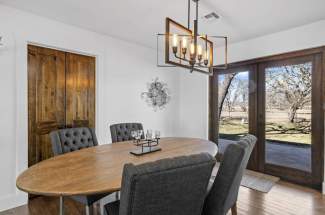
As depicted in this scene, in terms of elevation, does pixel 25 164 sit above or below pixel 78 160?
below

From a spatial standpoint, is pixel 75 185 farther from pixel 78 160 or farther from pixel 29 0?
pixel 29 0

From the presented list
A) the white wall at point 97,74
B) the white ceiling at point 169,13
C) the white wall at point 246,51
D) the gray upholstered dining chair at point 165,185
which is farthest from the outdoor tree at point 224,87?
the gray upholstered dining chair at point 165,185

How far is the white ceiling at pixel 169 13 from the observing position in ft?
7.70

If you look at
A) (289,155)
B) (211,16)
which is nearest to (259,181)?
(289,155)

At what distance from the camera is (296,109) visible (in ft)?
10.4

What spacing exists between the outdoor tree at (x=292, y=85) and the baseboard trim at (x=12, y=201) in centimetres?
407

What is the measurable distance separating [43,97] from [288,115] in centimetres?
383

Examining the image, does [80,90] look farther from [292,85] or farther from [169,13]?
[292,85]

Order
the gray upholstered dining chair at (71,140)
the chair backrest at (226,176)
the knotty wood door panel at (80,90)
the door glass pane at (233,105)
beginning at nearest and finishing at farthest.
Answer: the chair backrest at (226,176) < the gray upholstered dining chair at (71,140) < the knotty wood door panel at (80,90) < the door glass pane at (233,105)

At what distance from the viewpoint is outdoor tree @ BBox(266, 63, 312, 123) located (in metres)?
3.05

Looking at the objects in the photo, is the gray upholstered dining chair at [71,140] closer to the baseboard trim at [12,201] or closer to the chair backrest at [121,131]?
the chair backrest at [121,131]

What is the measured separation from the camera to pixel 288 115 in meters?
3.26

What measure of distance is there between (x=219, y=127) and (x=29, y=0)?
382 centimetres

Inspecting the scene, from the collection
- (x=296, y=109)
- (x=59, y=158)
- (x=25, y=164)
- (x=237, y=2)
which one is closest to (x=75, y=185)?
(x=59, y=158)
